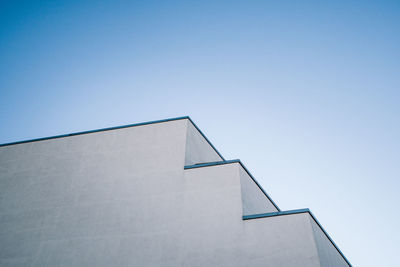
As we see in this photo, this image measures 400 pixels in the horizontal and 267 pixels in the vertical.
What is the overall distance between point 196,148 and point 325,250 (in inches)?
190

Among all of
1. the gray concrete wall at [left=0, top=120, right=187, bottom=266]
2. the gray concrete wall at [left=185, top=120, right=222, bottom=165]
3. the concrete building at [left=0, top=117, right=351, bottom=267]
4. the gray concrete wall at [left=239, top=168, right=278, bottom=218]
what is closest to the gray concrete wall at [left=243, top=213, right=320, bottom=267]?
the concrete building at [left=0, top=117, right=351, bottom=267]

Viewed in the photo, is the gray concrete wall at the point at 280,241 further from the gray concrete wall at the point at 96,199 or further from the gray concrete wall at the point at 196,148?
the gray concrete wall at the point at 196,148

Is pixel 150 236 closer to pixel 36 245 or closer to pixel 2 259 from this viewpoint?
pixel 36 245

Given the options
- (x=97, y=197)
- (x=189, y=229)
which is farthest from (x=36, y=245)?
(x=189, y=229)

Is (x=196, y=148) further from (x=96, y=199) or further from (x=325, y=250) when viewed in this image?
(x=325, y=250)

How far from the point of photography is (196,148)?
11.4 meters

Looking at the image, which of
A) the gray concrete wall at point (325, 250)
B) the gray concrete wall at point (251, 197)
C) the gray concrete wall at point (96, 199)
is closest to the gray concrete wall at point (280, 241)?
the gray concrete wall at point (325, 250)

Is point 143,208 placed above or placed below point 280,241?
above

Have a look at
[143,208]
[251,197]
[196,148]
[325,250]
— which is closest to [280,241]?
[325,250]

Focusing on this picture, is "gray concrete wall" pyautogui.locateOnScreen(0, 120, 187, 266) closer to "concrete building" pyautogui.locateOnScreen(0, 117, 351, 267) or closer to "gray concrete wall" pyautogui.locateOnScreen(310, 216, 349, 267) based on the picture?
"concrete building" pyautogui.locateOnScreen(0, 117, 351, 267)

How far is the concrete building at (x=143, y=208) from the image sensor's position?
814cm

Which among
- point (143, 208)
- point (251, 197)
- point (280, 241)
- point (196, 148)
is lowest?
point (280, 241)

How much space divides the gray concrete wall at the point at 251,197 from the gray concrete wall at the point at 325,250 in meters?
1.64

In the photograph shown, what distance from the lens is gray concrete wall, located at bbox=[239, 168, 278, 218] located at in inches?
359
